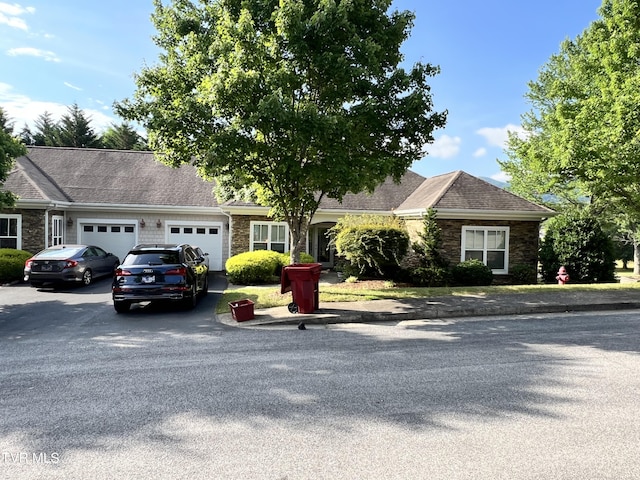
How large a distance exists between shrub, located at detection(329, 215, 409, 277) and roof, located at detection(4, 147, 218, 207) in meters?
7.90

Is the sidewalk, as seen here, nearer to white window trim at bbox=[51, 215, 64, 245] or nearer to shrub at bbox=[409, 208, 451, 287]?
shrub at bbox=[409, 208, 451, 287]

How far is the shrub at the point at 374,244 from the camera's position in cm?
1430

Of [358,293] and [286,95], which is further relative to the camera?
[358,293]

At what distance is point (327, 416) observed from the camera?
4.29m

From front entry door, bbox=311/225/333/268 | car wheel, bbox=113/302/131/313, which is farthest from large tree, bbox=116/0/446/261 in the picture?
front entry door, bbox=311/225/333/268

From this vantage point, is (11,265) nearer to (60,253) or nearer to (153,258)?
(60,253)

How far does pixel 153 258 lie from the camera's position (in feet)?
32.9

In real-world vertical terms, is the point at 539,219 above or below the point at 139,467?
above

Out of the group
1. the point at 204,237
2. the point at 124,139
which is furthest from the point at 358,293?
the point at 124,139

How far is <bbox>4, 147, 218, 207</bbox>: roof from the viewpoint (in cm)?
1842

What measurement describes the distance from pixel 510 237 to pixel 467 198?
95.6 inches

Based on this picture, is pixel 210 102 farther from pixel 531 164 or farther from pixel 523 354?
pixel 531 164

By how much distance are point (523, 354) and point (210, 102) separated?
7.86 metres

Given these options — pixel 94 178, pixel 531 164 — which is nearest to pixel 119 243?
pixel 94 178
